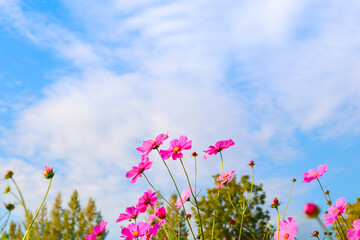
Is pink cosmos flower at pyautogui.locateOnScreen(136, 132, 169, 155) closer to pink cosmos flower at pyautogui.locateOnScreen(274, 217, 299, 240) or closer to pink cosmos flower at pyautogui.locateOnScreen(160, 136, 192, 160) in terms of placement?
pink cosmos flower at pyautogui.locateOnScreen(160, 136, 192, 160)

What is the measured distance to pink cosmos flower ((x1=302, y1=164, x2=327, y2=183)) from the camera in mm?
2804

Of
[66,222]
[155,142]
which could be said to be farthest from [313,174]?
[66,222]

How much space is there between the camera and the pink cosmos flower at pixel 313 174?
2.80 meters

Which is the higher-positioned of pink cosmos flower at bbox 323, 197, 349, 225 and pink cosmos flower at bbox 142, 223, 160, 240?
pink cosmos flower at bbox 323, 197, 349, 225

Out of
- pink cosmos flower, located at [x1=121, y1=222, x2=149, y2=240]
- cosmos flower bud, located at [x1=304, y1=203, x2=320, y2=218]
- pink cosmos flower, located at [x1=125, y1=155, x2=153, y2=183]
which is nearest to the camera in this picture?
cosmos flower bud, located at [x1=304, y1=203, x2=320, y2=218]

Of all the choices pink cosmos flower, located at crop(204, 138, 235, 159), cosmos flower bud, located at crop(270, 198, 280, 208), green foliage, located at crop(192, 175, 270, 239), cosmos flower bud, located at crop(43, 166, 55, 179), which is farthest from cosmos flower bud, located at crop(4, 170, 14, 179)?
green foliage, located at crop(192, 175, 270, 239)

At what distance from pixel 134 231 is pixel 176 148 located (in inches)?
22.3

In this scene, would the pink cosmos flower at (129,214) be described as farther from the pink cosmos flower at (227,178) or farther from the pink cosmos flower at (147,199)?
the pink cosmos flower at (227,178)

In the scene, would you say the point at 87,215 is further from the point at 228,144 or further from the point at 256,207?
the point at 228,144

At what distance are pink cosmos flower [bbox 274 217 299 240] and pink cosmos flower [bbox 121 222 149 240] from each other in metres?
0.78

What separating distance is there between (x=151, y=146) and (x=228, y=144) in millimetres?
520

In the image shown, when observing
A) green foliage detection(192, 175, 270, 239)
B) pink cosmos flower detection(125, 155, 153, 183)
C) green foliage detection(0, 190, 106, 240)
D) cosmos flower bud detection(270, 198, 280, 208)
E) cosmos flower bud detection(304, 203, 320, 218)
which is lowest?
cosmos flower bud detection(304, 203, 320, 218)

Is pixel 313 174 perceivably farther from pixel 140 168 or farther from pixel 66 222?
pixel 66 222

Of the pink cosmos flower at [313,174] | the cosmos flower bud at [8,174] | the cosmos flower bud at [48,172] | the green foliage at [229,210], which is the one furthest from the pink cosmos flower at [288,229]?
the green foliage at [229,210]
